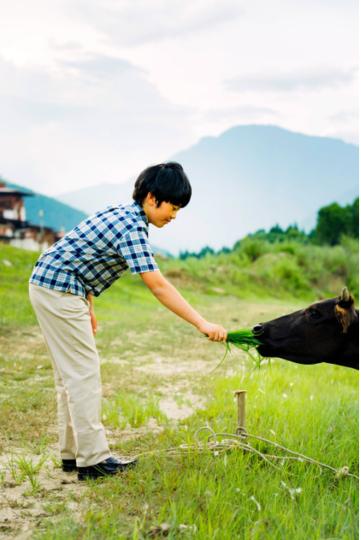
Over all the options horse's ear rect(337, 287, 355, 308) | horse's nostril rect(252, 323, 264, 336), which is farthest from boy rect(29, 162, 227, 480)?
horse's ear rect(337, 287, 355, 308)

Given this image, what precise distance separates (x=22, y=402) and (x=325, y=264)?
2168 centimetres

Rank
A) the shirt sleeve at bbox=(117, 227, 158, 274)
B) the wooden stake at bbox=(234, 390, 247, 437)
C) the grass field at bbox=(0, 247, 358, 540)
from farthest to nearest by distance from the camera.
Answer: the wooden stake at bbox=(234, 390, 247, 437)
the shirt sleeve at bbox=(117, 227, 158, 274)
the grass field at bbox=(0, 247, 358, 540)

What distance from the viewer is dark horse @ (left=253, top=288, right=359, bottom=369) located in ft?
12.2

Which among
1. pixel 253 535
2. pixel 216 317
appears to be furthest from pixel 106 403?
pixel 216 317

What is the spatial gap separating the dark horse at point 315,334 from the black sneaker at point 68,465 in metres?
1.18

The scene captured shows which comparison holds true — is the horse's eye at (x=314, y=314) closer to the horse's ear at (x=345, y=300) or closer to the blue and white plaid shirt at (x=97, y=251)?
the horse's ear at (x=345, y=300)

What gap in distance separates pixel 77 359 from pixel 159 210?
86 cm

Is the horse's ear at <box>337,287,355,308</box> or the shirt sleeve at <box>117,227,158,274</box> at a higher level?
the shirt sleeve at <box>117,227,158,274</box>

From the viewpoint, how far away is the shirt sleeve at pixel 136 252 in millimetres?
3383

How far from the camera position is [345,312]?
3711 millimetres

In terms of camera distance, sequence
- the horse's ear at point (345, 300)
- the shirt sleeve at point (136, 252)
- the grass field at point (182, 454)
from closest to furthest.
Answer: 1. the grass field at point (182, 454)
2. the shirt sleeve at point (136, 252)
3. the horse's ear at point (345, 300)

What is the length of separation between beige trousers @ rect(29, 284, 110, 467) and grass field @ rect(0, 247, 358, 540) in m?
0.20

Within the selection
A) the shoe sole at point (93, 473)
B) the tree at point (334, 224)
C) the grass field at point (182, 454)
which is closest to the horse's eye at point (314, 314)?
the grass field at point (182, 454)

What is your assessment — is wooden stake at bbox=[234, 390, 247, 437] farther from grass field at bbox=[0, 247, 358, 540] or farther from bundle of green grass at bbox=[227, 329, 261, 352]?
bundle of green grass at bbox=[227, 329, 261, 352]
